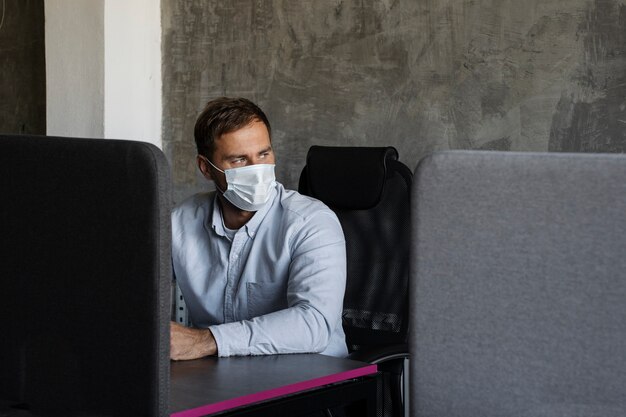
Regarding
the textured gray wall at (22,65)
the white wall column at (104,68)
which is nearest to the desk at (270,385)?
the white wall column at (104,68)

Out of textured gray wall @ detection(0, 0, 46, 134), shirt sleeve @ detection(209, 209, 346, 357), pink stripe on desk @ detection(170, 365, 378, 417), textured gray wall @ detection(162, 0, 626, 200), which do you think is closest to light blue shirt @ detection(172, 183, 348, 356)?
shirt sleeve @ detection(209, 209, 346, 357)

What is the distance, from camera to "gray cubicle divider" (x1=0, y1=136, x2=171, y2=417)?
46.0 inches

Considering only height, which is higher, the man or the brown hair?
the brown hair

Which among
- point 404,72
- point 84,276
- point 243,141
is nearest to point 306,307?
point 243,141

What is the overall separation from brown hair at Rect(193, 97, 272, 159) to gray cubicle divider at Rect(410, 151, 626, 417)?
1385 millimetres

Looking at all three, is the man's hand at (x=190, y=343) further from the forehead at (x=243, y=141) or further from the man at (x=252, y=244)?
the forehead at (x=243, y=141)

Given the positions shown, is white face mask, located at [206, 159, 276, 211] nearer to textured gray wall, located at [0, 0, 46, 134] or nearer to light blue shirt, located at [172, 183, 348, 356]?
light blue shirt, located at [172, 183, 348, 356]

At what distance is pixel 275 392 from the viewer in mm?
1474

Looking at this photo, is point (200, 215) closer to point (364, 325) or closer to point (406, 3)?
point (364, 325)

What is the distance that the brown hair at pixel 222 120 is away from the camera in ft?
7.75

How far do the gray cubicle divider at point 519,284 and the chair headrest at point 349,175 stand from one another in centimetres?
157

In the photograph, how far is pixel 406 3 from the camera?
10.7 feet

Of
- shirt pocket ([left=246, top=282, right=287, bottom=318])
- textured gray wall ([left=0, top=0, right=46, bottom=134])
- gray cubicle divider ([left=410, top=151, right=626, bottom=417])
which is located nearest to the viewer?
gray cubicle divider ([left=410, top=151, right=626, bottom=417])

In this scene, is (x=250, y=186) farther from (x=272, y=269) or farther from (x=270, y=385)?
(x=270, y=385)
